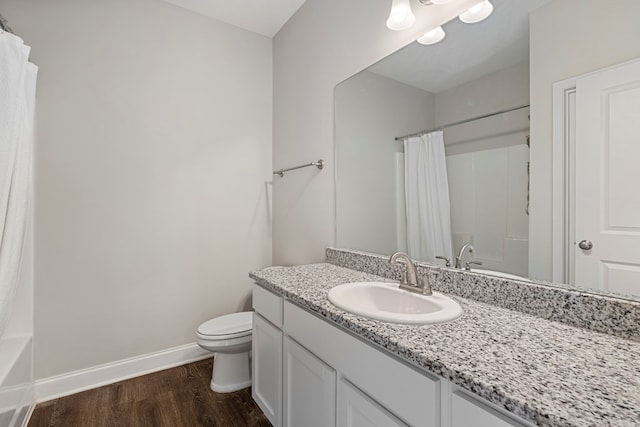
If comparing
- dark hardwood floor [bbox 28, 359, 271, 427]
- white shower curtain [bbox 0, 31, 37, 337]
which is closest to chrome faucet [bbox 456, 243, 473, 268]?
dark hardwood floor [bbox 28, 359, 271, 427]

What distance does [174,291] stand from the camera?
85.3 inches

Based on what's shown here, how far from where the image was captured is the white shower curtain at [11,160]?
1272 mm

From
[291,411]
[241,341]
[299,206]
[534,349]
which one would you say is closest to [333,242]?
[299,206]

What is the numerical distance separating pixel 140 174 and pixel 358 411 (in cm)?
194

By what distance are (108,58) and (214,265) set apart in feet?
5.06

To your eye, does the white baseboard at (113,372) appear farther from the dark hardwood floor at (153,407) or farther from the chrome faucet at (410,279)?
the chrome faucet at (410,279)

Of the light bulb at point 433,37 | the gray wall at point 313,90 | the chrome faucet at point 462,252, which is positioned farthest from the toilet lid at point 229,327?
the light bulb at point 433,37

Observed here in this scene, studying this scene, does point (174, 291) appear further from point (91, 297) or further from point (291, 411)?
point (291, 411)

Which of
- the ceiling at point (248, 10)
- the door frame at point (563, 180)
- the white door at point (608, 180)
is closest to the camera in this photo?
the white door at point (608, 180)

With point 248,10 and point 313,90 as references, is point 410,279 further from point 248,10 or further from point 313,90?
point 248,10

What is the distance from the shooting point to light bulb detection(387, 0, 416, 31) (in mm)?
1362

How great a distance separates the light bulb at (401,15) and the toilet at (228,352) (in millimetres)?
1842

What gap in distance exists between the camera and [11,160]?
1300 mm

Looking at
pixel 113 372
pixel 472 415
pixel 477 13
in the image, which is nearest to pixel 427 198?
pixel 477 13
